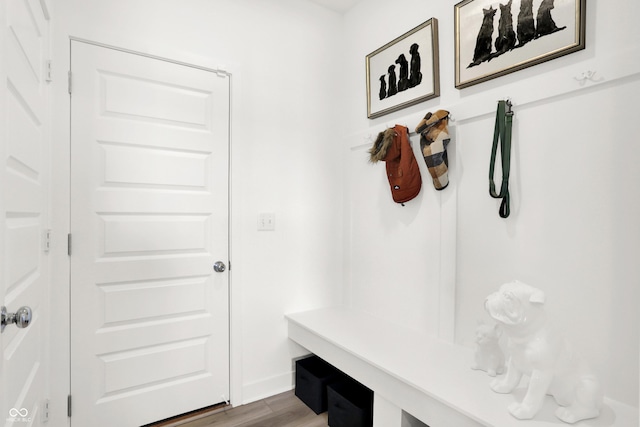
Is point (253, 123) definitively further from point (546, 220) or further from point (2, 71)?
point (546, 220)

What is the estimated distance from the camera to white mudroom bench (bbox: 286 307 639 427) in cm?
126

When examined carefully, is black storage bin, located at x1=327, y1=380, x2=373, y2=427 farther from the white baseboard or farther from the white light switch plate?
the white light switch plate

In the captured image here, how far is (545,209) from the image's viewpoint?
152 centimetres

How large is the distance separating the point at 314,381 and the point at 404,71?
6.28ft

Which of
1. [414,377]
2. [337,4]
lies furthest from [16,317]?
[337,4]

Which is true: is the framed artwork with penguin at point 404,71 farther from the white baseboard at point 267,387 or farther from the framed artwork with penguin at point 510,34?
the white baseboard at point 267,387

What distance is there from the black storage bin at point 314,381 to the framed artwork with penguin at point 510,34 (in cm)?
179

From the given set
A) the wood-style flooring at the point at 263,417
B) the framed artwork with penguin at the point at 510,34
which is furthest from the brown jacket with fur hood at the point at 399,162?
the wood-style flooring at the point at 263,417

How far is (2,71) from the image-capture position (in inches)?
35.6

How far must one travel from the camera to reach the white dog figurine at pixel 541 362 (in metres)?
1.21

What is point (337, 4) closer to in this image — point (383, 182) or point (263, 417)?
point (383, 182)

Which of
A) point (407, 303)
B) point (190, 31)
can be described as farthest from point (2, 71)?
point (407, 303)

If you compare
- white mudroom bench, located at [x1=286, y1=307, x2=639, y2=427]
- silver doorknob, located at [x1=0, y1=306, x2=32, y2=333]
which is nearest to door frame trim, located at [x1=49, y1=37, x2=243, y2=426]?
silver doorknob, located at [x1=0, y1=306, x2=32, y2=333]

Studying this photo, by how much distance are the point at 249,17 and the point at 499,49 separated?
1.48 meters
